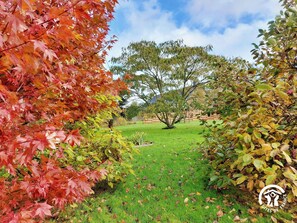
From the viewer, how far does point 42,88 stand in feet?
5.77

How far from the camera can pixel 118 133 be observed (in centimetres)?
379

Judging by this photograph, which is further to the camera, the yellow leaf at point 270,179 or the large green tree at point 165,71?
the large green tree at point 165,71

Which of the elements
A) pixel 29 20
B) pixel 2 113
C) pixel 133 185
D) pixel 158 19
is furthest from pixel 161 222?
pixel 158 19

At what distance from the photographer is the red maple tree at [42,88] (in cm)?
106

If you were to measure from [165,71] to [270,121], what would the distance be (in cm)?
1469

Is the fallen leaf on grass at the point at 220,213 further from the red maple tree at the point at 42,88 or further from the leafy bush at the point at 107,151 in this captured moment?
the red maple tree at the point at 42,88

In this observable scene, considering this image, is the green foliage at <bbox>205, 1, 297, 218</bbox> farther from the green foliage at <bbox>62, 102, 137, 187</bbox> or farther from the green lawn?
the green foliage at <bbox>62, 102, 137, 187</bbox>

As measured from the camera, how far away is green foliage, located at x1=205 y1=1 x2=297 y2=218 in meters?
2.24

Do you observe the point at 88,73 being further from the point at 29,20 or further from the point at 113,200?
the point at 113,200

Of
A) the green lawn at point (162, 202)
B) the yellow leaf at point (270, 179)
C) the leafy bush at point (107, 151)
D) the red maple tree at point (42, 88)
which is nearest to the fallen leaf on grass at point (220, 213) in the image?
the green lawn at point (162, 202)

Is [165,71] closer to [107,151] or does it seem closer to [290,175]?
[107,151]

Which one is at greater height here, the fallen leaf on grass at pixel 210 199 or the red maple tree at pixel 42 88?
the red maple tree at pixel 42 88

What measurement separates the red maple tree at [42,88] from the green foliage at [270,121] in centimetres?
155

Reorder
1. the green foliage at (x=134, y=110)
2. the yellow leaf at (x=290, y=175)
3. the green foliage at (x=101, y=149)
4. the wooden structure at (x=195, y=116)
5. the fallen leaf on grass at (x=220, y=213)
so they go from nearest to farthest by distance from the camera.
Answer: the yellow leaf at (x=290, y=175) < the fallen leaf on grass at (x=220, y=213) < the green foliage at (x=101, y=149) < the wooden structure at (x=195, y=116) < the green foliage at (x=134, y=110)
